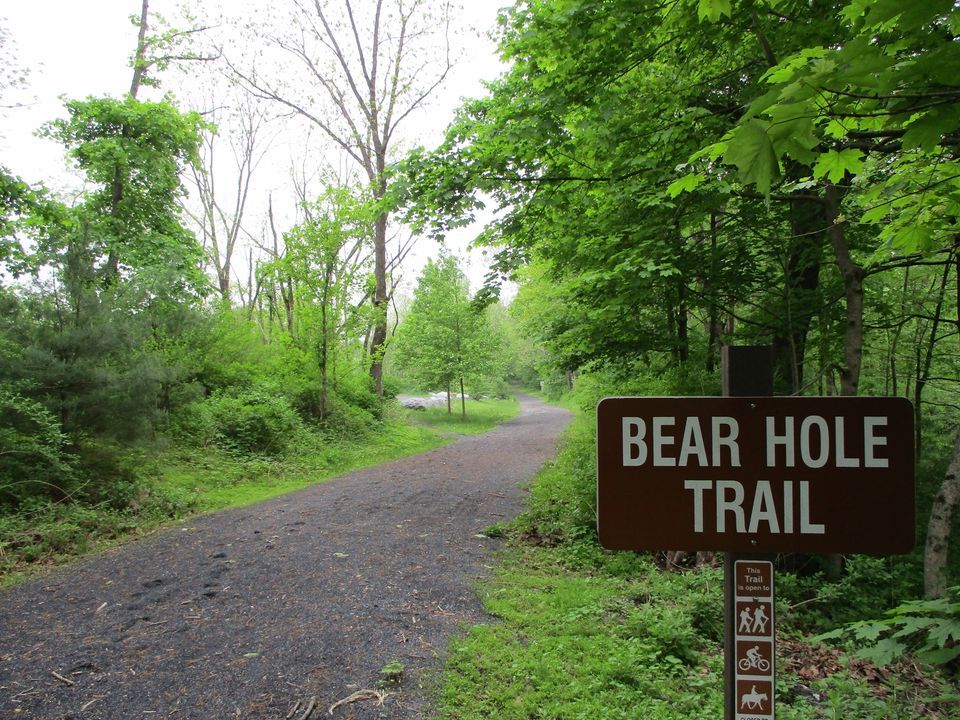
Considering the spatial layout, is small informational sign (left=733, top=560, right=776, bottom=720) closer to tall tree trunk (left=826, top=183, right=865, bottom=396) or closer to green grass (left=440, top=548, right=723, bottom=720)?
green grass (left=440, top=548, right=723, bottom=720)

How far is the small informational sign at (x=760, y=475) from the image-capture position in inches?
51.3

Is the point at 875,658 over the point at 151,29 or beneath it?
beneath

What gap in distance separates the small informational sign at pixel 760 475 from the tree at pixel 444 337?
21224 mm

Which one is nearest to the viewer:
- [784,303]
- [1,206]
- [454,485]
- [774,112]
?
[774,112]

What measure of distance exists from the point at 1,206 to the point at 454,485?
8.41 m

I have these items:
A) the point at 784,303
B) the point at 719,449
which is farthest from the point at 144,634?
the point at 784,303

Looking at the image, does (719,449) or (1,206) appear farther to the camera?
(1,206)

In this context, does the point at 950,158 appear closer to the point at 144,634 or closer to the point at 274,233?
the point at 144,634

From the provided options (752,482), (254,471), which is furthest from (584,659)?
(254,471)

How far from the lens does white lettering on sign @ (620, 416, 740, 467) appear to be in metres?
1.36

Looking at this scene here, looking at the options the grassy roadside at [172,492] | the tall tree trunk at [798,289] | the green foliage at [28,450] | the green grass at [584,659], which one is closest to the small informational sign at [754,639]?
the green grass at [584,659]

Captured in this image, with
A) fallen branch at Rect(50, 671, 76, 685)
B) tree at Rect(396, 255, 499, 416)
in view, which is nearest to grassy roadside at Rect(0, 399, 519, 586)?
fallen branch at Rect(50, 671, 76, 685)

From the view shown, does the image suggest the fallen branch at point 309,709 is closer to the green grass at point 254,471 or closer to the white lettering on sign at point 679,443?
the white lettering on sign at point 679,443

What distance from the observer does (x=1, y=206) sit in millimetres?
7680
